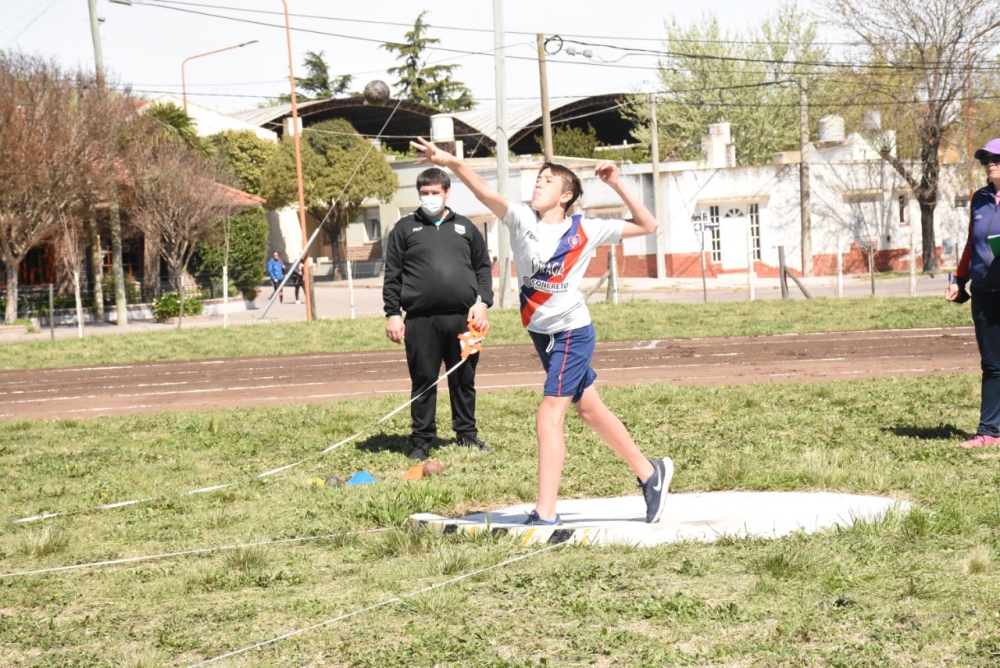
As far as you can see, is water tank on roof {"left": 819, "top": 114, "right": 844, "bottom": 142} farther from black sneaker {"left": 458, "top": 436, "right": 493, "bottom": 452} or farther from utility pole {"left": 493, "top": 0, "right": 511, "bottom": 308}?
black sneaker {"left": 458, "top": 436, "right": 493, "bottom": 452}

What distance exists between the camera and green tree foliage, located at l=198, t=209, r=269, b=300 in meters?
45.2

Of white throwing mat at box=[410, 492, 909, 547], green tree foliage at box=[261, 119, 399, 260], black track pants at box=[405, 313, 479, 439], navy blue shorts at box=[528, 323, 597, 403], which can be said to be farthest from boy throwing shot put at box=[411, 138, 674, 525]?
green tree foliage at box=[261, 119, 399, 260]

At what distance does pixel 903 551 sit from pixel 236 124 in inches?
2367

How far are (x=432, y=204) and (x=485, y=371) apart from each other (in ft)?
22.8

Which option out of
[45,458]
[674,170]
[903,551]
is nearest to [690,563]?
[903,551]

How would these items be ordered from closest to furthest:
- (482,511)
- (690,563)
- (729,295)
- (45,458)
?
(690,563), (482,511), (45,458), (729,295)

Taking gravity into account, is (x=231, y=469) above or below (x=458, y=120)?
below

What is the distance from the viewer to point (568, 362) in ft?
20.7

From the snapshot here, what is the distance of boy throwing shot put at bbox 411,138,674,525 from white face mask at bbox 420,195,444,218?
248 cm

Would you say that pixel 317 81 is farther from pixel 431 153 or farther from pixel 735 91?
pixel 431 153

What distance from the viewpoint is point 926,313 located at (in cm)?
2045

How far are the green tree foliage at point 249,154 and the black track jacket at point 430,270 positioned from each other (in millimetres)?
51814

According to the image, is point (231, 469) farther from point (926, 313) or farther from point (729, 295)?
point (729, 295)

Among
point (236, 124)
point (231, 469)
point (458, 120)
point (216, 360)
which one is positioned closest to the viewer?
point (231, 469)
